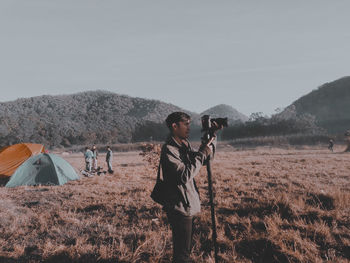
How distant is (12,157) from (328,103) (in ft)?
435

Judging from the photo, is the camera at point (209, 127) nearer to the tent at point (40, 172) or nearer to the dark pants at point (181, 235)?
the dark pants at point (181, 235)

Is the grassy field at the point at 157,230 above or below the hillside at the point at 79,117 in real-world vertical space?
below

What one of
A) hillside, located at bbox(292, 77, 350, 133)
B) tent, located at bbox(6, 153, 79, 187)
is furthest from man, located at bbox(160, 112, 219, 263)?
hillside, located at bbox(292, 77, 350, 133)

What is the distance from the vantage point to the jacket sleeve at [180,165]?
7.69 feet

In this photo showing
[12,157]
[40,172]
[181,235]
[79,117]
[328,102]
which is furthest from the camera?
[79,117]

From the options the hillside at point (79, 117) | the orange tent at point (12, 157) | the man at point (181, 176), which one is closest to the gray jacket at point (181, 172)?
the man at point (181, 176)

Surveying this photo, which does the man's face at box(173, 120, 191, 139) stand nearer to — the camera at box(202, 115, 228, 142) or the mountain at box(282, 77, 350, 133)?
the camera at box(202, 115, 228, 142)

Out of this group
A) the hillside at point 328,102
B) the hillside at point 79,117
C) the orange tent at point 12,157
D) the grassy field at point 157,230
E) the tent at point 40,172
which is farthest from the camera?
the hillside at point 328,102

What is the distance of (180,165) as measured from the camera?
2373 millimetres

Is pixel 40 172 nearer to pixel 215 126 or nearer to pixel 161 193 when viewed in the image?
pixel 161 193

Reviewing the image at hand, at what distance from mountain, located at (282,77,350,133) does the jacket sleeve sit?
108910mm

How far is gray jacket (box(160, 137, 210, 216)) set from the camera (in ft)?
7.75

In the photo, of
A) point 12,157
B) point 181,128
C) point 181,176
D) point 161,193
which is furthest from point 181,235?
point 12,157

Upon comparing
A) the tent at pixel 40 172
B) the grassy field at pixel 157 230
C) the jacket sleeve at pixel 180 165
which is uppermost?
the jacket sleeve at pixel 180 165
